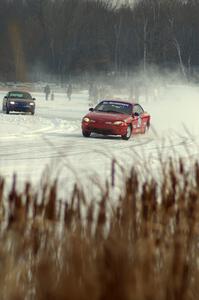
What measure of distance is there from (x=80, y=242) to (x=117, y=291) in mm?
572

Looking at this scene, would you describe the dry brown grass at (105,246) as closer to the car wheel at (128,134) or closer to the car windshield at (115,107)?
the car wheel at (128,134)

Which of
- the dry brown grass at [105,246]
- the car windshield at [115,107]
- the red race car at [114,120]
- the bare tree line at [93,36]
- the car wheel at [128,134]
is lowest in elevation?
the car wheel at [128,134]

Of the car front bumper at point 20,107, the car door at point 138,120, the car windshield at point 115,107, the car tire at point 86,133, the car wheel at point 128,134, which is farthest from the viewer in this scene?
the car front bumper at point 20,107

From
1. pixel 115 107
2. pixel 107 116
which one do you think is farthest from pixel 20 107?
pixel 107 116

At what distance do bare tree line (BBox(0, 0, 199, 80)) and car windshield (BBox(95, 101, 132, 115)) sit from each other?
69.8 meters

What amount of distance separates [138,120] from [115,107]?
0.95 m

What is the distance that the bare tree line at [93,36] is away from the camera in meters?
107

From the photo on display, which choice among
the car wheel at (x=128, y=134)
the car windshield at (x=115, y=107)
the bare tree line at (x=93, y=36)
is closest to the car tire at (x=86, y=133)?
the car wheel at (x=128, y=134)

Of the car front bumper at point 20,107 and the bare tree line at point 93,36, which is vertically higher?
the bare tree line at point 93,36

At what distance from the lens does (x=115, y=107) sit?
88.5 feet

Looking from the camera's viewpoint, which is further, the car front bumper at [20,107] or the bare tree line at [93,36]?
the bare tree line at [93,36]

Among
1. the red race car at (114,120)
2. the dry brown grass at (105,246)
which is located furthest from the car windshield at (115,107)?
the dry brown grass at (105,246)

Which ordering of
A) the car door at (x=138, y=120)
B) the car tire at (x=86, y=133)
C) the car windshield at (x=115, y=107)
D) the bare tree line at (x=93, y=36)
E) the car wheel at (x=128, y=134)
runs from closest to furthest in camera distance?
the car wheel at (x=128, y=134), the car tire at (x=86, y=133), the car door at (x=138, y=120), the car windshield at (x=115, y=107), the bare tree line at (x=93, y=36)

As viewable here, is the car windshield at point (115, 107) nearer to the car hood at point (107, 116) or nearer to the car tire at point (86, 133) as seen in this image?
the car hood at point (107, 116)
